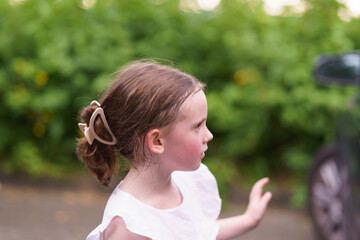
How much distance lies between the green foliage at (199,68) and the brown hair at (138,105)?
368 centimetres

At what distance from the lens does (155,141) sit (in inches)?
63.1

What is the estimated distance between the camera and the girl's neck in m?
1.62

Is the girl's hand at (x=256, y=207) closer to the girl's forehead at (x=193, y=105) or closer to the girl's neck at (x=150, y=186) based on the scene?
the girl's neck at (x=150, y=186)

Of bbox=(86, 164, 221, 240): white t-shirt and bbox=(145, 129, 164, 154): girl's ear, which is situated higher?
bbox=(145, 129, 164, 154): girl's ear

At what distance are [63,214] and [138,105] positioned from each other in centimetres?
382

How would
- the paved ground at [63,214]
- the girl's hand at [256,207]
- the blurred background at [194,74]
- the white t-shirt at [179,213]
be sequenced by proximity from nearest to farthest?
the white t-shirt at [179,213]
the girl's hand at [256,207]
the paved ground at [63,214]
the blurred background at [194,74]

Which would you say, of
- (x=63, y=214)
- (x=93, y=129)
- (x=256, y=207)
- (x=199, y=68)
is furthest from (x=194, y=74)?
(x=93, y=129)

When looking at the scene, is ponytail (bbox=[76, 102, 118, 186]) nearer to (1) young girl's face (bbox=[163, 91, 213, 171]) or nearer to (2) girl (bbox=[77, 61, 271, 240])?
(2) girl (bbox=[77, 61, 271, 240])

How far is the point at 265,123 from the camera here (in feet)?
18.1

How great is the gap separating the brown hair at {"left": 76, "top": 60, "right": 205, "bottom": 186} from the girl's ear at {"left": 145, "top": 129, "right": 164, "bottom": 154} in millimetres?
14

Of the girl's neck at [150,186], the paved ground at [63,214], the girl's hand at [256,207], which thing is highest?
the girl's neck at [150,186]

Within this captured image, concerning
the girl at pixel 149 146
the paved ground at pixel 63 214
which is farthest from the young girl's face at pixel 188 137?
the paved ground at pixel 63 214

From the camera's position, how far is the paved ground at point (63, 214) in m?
4.71

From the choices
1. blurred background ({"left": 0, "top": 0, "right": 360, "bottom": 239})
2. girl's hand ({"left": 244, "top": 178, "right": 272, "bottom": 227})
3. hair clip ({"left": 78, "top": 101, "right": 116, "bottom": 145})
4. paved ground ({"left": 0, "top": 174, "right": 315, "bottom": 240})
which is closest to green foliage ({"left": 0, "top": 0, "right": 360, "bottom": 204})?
blurred background ({"left": 0, "top": 0, "right": 360, "bottom": 239})
